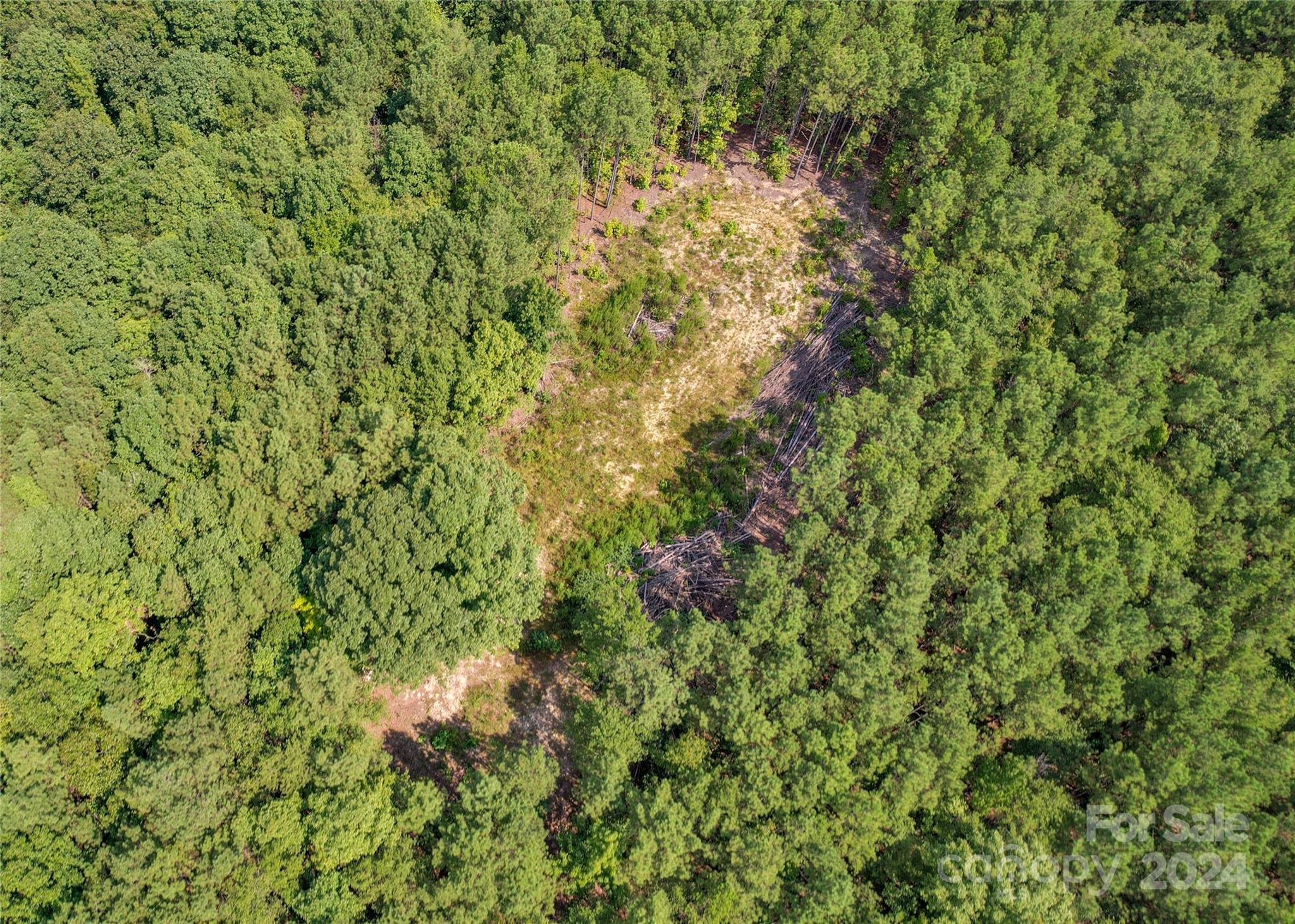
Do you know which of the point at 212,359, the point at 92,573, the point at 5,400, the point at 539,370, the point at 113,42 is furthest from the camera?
the point at 113,42

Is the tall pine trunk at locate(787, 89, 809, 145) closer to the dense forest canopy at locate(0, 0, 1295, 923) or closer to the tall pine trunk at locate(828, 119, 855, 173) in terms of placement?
the tall pine trunk at locate(828, 119, 855, 173)

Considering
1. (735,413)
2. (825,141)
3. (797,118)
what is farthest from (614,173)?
(735,413)

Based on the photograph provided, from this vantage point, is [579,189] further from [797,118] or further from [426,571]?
[426,571]

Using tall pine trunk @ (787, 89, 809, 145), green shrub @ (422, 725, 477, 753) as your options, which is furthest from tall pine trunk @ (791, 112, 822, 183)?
green shrub @ (422, 725, 477, 753)

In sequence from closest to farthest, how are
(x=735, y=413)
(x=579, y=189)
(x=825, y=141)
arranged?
(x=735, y=413), (x=579, y=189), (x=825, y=141)

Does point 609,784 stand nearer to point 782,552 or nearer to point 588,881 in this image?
point 588,881

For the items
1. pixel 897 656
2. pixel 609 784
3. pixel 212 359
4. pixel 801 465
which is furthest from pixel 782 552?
pixel 212 359

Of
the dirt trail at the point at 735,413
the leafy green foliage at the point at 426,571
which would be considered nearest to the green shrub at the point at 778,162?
the dirt trail at the point at 735,413

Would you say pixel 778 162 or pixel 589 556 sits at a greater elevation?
pixel 778 162

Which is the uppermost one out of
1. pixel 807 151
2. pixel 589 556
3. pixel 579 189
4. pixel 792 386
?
pixel 807 151
